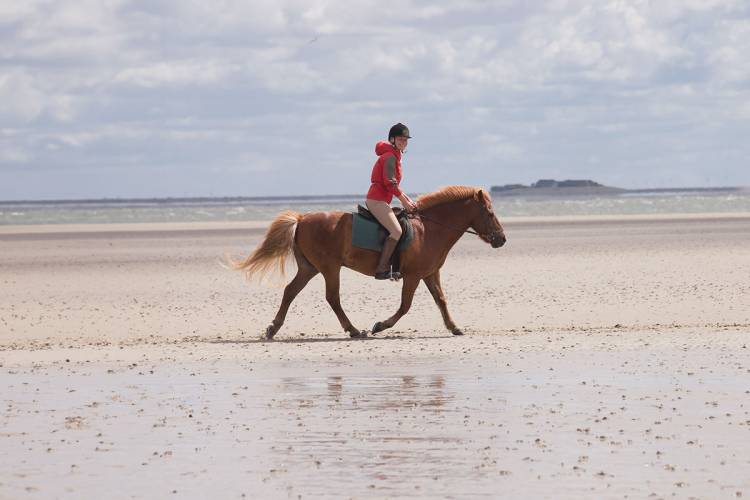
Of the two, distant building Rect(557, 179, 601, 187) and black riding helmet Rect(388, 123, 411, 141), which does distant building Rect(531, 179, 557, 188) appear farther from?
black riding helmet Rect(388, 123, 411, 141)

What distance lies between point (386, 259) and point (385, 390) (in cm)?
430

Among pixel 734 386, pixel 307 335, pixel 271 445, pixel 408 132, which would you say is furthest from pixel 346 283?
pixel 271 445

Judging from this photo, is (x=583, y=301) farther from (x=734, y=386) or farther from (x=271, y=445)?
(x=271, y=445)

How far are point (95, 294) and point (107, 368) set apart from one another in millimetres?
8727

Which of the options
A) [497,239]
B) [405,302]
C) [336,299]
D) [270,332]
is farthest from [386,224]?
[270,332]

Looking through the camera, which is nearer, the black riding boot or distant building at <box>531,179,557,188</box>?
the black riding boot

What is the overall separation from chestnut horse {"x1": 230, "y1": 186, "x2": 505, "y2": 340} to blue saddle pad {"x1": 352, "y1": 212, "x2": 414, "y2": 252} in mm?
85

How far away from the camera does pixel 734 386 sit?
10656 millimetres

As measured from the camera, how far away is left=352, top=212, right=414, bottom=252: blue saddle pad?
1502cm

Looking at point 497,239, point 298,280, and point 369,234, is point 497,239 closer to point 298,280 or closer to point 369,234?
point 369,234

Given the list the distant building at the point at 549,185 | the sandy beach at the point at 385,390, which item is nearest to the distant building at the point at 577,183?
the distant building at the point at 549,185

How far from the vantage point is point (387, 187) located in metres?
14.8

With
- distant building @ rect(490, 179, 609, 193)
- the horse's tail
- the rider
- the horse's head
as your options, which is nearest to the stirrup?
the rider

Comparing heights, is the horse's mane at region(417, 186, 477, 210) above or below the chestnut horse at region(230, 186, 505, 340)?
above
